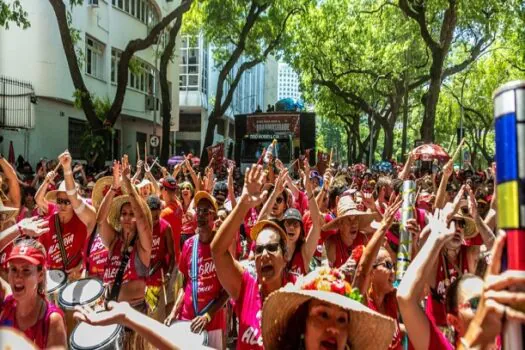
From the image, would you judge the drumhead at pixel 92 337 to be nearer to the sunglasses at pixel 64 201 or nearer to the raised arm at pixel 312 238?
the raised arm at pixel 312 238

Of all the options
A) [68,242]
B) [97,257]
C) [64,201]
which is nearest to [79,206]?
[64,201]

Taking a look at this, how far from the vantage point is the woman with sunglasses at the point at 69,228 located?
574 cm

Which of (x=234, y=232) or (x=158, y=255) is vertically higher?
(x=234, y=232)

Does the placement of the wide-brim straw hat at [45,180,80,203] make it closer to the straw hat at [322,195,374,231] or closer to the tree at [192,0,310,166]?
the straw hat at [322,195,374,231]

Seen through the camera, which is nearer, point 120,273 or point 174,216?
point 120,273

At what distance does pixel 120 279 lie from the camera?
5.02 meters

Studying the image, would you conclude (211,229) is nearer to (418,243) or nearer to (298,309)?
(418,243)

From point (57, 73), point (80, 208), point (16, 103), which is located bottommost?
point (80, 208)

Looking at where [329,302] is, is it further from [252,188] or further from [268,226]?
[268,226]

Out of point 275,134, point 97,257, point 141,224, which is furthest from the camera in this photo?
point 275,134

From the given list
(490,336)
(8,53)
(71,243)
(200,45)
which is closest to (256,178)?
(490,336)

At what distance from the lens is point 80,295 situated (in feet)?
14.6

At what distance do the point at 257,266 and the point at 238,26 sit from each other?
22.1 m

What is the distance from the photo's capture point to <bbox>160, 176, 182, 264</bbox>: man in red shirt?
23.3ft
